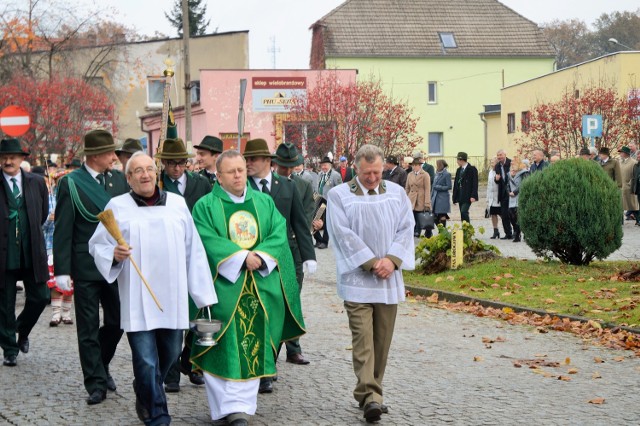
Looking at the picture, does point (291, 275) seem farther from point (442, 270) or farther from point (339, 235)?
point (442, 270)

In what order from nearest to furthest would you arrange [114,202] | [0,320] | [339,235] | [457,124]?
[114,202], [339,235], [0,320], [457,124]

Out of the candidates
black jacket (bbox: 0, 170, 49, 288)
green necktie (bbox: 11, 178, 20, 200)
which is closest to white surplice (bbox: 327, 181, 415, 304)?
black jacket (bbox: 0, 170, 49, 288)

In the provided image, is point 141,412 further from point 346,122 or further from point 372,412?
point 346,122

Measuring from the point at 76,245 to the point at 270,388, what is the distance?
184cm

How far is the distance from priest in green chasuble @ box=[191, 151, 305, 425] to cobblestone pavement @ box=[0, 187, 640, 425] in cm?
34

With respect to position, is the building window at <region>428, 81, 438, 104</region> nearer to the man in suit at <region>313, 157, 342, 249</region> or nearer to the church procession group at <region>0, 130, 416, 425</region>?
the man in suit at <region>313, 157, 342, 249</region>

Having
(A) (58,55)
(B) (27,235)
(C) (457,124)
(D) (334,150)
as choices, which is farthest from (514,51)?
(B) (27,235)

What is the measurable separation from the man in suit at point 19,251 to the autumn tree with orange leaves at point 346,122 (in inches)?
1004

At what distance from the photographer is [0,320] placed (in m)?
10.4

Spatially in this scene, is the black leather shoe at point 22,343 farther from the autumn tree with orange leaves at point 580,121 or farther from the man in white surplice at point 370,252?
the autumn tree with orange leaves at point 580,121

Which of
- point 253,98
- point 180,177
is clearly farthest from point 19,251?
point 253,98

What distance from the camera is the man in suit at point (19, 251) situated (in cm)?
1050

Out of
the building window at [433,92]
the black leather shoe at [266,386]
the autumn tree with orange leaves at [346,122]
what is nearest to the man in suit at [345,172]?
the autumn tree with orange leaves at [346,122]

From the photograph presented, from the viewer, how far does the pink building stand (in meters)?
43.6
